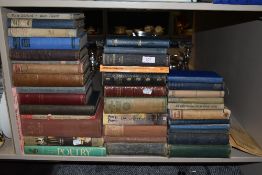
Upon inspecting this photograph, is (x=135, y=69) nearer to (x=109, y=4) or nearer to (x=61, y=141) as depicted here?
(x=109, y=4)

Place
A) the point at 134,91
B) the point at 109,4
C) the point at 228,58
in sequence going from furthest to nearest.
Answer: the point at 228,58 → the point at 134,91 → the point at 109,4

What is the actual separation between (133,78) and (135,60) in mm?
52

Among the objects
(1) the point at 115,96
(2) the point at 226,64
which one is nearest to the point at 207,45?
(2) the point at 226,64

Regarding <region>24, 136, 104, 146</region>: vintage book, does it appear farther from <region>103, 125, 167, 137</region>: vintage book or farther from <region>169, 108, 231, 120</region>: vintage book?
<region>169, 108, 231, 120</region>: vintage book

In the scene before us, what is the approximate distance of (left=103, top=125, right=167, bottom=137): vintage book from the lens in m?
0.75

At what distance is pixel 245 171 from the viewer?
89cm

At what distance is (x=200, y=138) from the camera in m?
0.75

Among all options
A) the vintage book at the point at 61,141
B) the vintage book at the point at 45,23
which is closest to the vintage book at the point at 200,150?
the vintage book at the point at 61,141

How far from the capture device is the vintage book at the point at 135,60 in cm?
71

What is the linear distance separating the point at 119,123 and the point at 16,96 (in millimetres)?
301

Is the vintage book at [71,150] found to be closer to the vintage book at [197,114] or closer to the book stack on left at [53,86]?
the book stack on left at [53,86]

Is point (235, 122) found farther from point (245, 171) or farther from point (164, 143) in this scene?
point (164, 143)

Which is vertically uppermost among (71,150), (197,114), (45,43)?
(45,43)

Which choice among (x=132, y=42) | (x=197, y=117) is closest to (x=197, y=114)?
(x=197, y=117)
